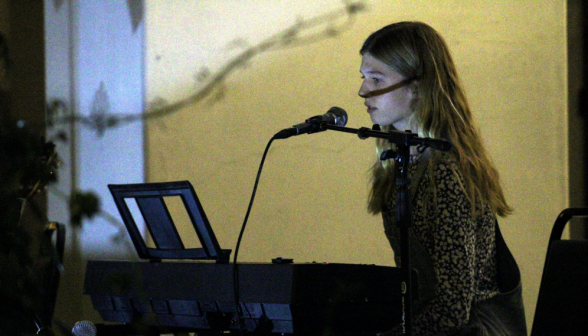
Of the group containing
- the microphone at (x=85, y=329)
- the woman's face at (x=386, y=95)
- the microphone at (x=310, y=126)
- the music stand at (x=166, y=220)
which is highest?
the woman's face at (x=386, y=95)

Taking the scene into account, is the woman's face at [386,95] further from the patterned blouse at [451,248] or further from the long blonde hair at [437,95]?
the patterned blouse at [451,248]

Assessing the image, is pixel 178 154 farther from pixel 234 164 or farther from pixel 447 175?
pixel 447 175

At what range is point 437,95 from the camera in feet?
5.47

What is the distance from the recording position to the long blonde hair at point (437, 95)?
5.36 ft

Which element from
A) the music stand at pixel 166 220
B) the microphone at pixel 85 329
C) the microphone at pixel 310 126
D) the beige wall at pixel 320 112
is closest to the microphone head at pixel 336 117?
the microphone at pixel 310 126

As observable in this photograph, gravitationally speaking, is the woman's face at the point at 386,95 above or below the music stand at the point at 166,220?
above

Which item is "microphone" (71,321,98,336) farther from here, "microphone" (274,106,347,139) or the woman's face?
the woman's face

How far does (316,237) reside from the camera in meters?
2.60

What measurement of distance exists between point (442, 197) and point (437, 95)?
29cm

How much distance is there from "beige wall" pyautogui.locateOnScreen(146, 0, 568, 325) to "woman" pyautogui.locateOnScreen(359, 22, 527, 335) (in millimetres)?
729

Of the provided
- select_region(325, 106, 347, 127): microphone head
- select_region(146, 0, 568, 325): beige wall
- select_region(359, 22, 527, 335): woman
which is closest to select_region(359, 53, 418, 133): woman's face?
select_region(359, 22, 527, 335): woman

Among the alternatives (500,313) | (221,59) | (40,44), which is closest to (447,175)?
(500,313)

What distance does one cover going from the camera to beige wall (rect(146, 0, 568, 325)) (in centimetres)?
250

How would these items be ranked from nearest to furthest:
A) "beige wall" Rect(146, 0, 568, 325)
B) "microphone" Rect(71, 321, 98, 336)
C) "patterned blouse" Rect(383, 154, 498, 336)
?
"microphone" Rect(71, 321, 98, 336), "patterned blouse" Rect(383, 154, 498, 336), "beige wall" Rect(146, 0, 568, 325)
